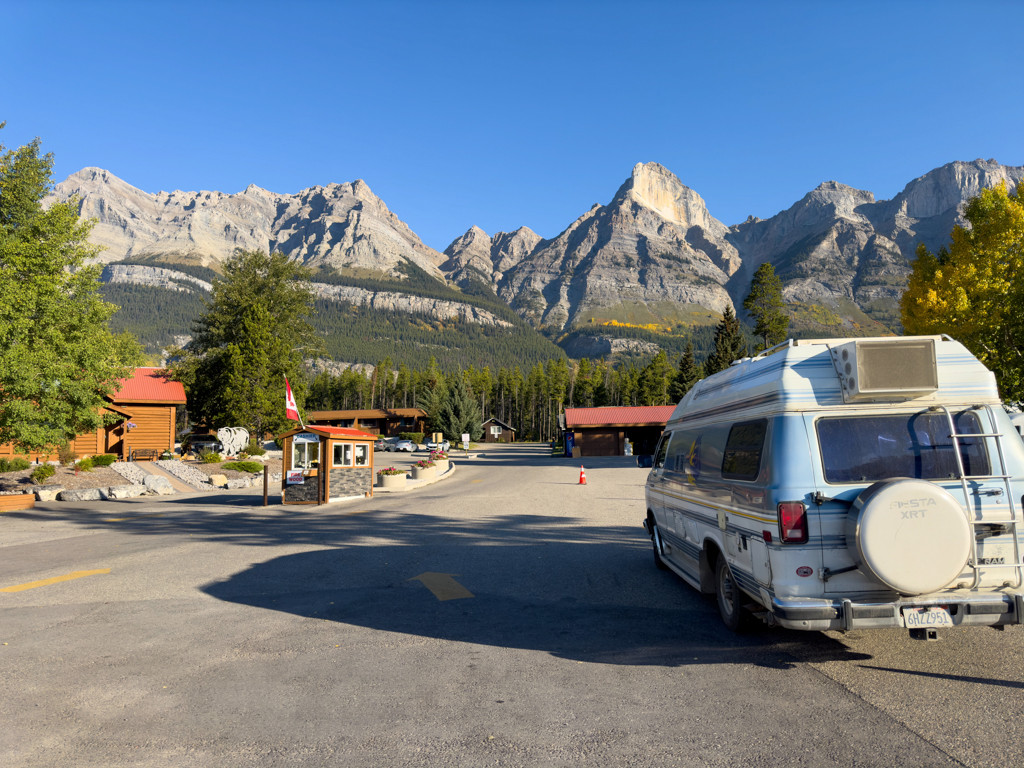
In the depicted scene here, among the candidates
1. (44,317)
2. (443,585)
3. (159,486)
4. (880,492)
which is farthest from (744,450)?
(159,486)

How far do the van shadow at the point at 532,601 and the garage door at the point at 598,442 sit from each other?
4322 centimetres

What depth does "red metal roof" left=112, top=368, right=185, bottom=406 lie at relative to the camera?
34.6m

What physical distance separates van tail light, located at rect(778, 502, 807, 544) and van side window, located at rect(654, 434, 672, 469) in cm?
370

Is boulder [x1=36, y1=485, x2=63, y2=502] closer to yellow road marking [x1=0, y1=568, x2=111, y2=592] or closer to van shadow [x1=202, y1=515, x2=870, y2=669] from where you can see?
yellow road marking [x1=0, y1=568, x2=111, y2=592]

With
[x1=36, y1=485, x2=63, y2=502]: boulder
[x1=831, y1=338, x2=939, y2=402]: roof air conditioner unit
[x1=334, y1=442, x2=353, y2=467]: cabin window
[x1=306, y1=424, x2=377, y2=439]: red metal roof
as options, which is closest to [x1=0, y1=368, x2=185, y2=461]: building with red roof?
[x1=36, y1=485, x2=63, y2=502]: boulder

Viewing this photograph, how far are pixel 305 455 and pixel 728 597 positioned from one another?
16.9 meters

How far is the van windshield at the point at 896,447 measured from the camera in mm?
4746

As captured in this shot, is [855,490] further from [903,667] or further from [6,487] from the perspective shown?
[6,487]

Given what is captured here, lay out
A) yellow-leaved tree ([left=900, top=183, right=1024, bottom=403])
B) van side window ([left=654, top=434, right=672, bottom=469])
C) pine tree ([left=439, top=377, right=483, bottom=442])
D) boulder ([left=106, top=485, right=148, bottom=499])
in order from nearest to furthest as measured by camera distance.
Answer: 1. van side window ([left=654, top=434, right=672, bottom=469])
2. yellow-leaved tree ([left=900, top=183, right=1024, bottom=403])
3. boulder ([left=106, top=485, right=148, bottom=499])
4. pine tree ([left=439, top=377, right=483, bottom=442])

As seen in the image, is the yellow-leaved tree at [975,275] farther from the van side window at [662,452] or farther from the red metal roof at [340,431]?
the red metal roof at [340,431]

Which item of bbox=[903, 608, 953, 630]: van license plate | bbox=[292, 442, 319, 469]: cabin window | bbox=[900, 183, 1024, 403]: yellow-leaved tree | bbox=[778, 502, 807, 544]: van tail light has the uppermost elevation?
bbox=[900, 183, 1024, 403]: yellow-leaved tree

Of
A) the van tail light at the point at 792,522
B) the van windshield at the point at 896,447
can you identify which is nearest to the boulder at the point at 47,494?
the van tail light at the point at 792,522

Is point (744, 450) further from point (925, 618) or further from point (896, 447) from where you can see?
point (925, 618)

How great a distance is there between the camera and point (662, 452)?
28.3 feet
